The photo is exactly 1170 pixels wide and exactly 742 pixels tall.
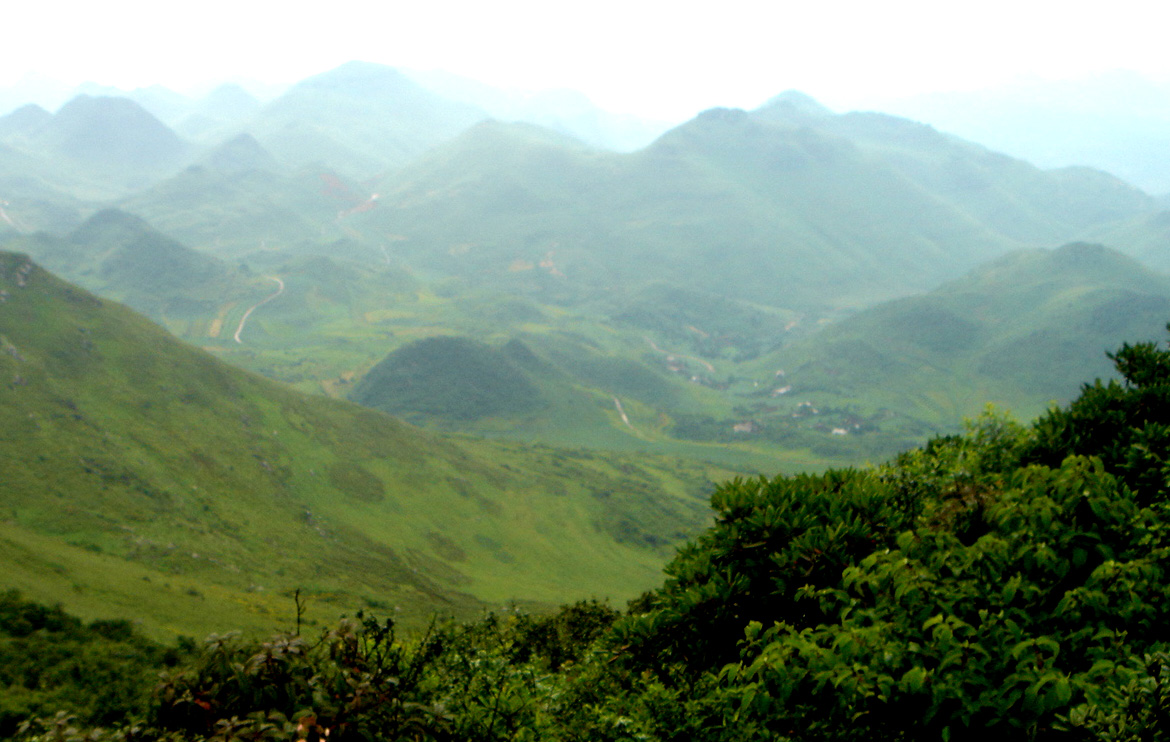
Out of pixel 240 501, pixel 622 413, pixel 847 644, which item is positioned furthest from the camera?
pixel 622 413

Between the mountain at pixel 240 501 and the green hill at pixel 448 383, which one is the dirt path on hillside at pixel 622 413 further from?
the mountain at pixel 240 501

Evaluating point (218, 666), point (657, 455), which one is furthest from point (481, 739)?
point (657, 455)

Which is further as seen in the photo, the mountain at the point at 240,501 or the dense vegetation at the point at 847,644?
the mountain at the point at 240,501

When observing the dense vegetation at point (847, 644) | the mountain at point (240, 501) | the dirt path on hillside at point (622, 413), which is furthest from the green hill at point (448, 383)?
the dense vegetation at point (847, 644)

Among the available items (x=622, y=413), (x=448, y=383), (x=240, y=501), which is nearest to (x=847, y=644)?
(x=240, y=501)

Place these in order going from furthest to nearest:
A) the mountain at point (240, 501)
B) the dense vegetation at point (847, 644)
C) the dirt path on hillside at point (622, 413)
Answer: the dirt path on hillside at point (622, 413)
the mountain at point (240, 501)
the dense vegetation at point (847, 644)

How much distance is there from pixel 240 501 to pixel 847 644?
72123mm

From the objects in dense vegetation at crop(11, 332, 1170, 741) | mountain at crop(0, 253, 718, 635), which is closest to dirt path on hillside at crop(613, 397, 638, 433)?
mountain at crop(0, 253, 718, 635)

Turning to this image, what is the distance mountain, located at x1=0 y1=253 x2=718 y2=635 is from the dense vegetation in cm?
3283

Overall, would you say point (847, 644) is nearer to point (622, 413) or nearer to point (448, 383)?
point (448, 383)

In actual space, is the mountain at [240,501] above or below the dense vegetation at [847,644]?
below

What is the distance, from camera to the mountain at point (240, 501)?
48.6 m

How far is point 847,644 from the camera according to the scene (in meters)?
8.25

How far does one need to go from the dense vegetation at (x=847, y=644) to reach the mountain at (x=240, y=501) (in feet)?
108
